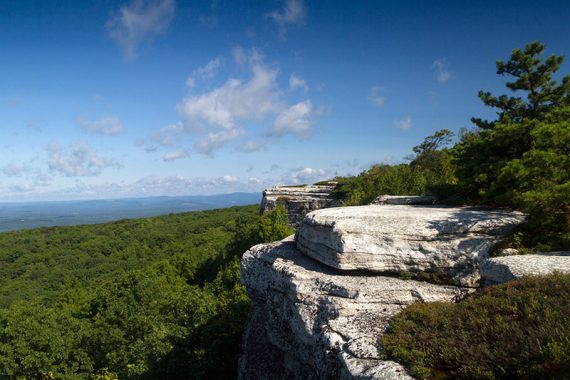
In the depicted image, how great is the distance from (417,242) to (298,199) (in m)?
26.7

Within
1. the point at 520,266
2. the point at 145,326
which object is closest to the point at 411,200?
the point at 520,266

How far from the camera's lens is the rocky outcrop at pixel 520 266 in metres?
7.89

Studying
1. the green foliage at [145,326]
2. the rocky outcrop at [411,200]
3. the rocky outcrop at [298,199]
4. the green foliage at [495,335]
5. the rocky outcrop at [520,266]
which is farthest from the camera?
the rocky outcrop at [298,199]

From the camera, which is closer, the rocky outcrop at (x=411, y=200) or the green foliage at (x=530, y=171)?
the green foliage at (x=530, y=171)

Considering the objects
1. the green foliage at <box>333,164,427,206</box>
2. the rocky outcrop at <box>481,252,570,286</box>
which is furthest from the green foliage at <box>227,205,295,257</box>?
the rocky outcrop at <box>481,252,570,286</box>

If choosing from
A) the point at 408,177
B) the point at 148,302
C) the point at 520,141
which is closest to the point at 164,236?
the point at 148,302

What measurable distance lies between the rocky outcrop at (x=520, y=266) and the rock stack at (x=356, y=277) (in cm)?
91

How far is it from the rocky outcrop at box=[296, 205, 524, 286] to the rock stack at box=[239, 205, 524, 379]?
0.09 ft

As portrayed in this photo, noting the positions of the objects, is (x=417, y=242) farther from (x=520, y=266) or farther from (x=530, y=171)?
(x=530, y=171)

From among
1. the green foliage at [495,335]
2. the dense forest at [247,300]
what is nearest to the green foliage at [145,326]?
the dense forest at [247,300]

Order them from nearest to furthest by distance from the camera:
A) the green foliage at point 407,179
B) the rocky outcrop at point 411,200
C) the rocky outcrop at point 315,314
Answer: the rocky outcrop at point 315,314 → the rocky outcrop at point 411,200 → the green foliage at point 407,179

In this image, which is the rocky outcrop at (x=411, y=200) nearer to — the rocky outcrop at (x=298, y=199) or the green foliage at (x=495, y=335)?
the green foliage at (x=495, y=335)

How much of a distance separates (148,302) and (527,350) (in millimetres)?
27910

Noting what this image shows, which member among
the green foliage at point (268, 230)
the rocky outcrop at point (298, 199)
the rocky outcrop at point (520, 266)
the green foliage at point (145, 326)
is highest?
the rocky outcrop at point (298, 199)
